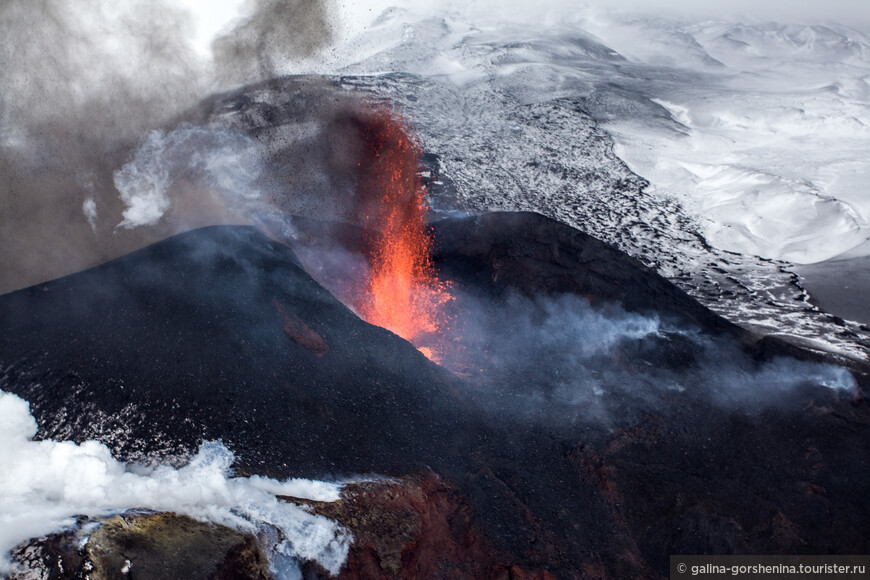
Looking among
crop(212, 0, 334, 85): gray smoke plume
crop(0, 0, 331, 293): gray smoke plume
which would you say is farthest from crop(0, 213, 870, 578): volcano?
crop(212, 0, 334, 85): gray smoke plume

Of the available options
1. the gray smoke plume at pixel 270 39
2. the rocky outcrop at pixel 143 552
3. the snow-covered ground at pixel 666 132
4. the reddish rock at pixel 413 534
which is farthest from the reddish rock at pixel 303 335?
the gray smoke plume at pixel 270 39

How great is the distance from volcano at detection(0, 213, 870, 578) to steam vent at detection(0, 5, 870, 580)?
0.04 meters

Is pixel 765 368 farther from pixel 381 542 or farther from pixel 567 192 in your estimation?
pixel 567 192

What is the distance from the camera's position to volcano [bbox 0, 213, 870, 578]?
5.70 m

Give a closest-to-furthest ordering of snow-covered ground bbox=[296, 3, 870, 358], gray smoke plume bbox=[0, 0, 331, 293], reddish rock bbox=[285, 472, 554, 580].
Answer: reddish rock bbox=[285, 472, 554, 580] → gray smoke plume bbox=[0, 0, 331, 293] → snow-covered ground bbox=[296, 3, 870, 358]

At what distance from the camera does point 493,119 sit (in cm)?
1797

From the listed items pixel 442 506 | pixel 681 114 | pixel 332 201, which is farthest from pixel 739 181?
pixel 442 506

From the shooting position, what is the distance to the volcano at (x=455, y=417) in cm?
570

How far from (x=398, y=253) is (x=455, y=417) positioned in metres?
5.59

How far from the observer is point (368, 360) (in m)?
7.44

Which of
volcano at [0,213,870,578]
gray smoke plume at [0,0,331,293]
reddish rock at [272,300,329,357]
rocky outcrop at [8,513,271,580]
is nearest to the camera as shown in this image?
rocky outcrop at [8,513,271,580]

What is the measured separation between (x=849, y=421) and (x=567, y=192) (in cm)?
875

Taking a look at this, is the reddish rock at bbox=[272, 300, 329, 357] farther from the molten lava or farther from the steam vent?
the molten lava

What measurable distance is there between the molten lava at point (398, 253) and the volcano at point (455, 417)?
2.21 meters
